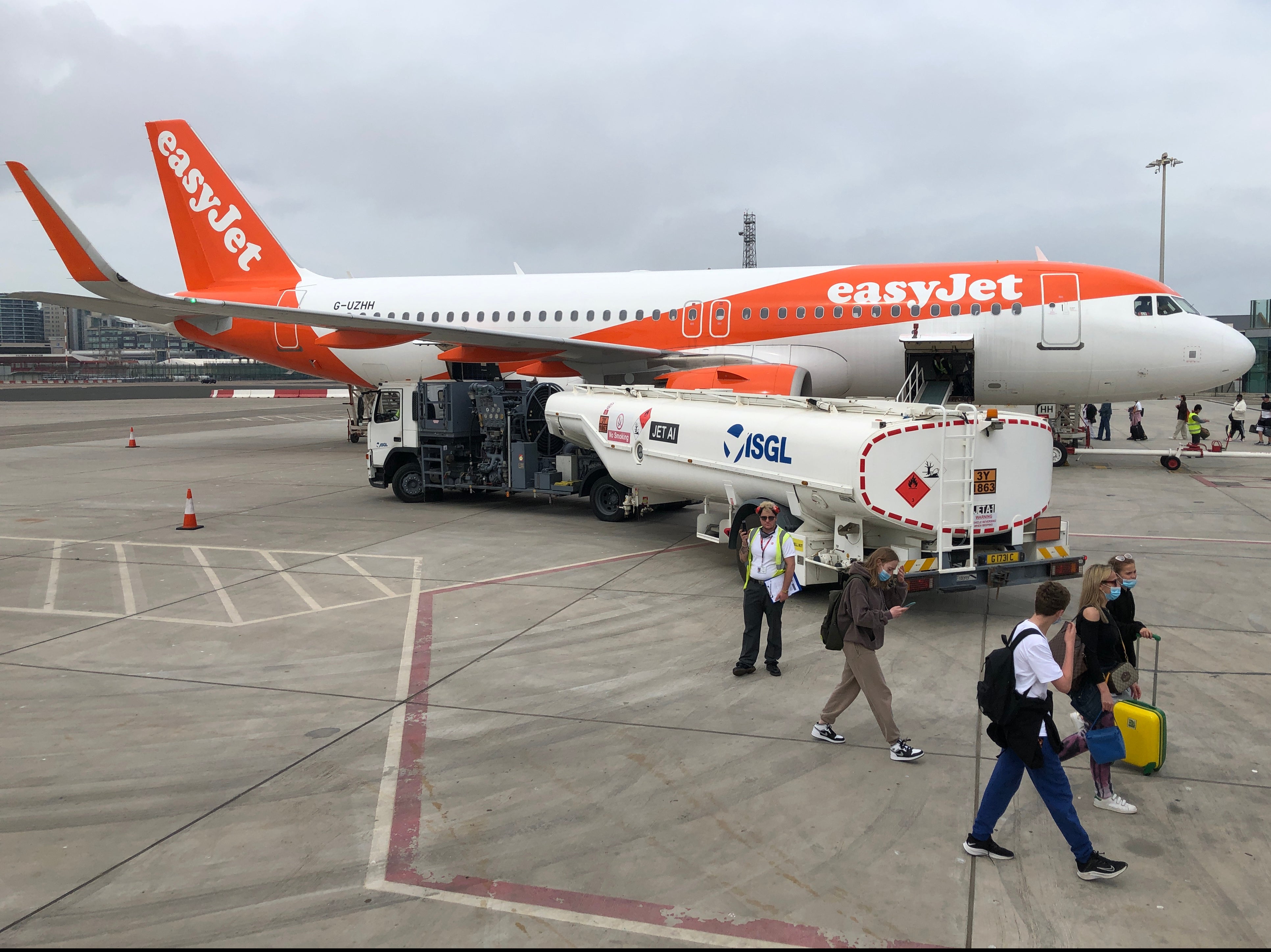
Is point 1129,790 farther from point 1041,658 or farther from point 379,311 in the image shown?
point 379,311

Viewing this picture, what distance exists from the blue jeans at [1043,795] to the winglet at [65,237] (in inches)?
775

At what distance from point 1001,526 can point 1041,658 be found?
205 inches

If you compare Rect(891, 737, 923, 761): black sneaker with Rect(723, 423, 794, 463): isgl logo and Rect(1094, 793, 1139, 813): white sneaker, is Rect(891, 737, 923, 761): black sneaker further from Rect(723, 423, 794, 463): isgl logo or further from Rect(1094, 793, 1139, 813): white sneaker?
Rect(723, 423, 794, 463): isgl logo

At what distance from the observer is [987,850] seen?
547cm

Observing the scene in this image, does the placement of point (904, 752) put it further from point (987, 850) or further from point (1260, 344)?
point (1260, 344)

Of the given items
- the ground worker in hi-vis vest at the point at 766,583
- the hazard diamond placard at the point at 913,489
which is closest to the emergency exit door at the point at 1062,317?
the hazard diamond placard at the point at 913,489

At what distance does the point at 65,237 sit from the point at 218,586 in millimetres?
11923

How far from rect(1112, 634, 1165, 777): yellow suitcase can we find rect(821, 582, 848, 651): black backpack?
1.88m

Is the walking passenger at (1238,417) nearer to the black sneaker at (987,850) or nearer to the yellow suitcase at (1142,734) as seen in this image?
the yellow suitcase at (1142,734)

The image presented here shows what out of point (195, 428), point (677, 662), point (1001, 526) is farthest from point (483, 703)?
point (195, 428)

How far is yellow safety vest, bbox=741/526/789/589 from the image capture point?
26.5ft

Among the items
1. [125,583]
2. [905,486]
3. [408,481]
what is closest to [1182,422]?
[408,481]

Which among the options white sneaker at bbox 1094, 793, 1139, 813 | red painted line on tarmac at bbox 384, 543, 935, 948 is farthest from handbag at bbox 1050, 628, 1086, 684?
red painted line on tarmac at bbox 384, 543, 935, 948

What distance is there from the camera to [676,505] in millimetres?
17875
